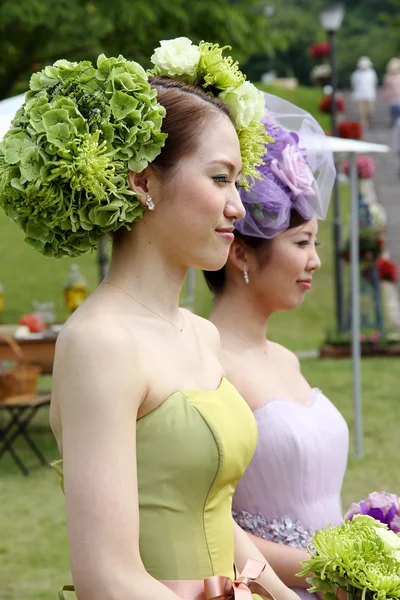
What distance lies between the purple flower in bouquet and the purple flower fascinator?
0.83m

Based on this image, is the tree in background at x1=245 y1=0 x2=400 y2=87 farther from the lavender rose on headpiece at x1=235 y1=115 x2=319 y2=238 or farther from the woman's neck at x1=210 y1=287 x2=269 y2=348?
the woman's neck at x1=210 y1=287 x2=269 y2=348

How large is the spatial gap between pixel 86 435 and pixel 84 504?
0.12m

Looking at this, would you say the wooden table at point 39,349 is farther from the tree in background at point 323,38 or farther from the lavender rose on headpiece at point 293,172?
the tree in background at point 323,38

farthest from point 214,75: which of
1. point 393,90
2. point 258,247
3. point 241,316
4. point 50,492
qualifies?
point 393,90

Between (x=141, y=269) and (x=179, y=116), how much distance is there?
0.33 meters

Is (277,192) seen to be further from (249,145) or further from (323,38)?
(323,38)

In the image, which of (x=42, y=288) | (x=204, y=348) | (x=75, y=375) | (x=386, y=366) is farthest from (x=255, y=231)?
(x=42, y=288)

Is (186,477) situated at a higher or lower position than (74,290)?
higher

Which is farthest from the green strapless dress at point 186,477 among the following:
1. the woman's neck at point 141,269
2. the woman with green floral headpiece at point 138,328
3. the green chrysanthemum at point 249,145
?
the green chrysanthemum at point 249,145

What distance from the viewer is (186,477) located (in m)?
1.96

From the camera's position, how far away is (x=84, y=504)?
70.7 inches

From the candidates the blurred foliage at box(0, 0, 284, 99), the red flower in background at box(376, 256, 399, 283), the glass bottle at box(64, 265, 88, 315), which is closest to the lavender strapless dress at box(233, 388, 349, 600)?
the glass bottle at box(64, 265, 88, 315)

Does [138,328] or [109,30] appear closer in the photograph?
[138,328]

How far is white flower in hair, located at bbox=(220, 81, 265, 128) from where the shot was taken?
2275mm
